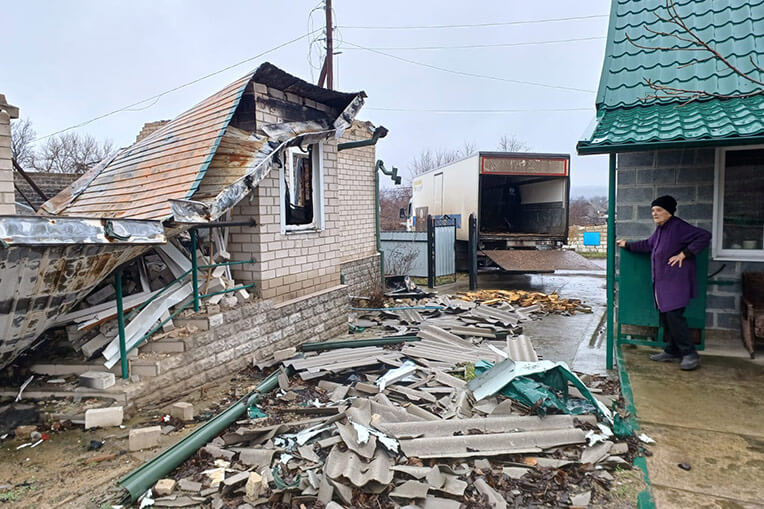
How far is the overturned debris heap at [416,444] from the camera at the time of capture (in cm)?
324

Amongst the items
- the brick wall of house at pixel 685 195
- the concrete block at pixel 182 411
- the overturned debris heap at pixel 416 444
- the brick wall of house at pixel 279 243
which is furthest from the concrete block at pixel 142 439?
the brick wall of house at pixel 685 195

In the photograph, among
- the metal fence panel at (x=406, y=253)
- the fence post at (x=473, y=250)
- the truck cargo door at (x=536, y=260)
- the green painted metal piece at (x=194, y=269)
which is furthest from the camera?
the metal fence panel at (x=406, y=253)

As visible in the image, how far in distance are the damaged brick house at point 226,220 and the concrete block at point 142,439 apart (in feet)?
2.88

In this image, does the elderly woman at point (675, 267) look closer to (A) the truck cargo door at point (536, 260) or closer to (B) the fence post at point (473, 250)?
(A) the truck cargo door at point (536, 260)

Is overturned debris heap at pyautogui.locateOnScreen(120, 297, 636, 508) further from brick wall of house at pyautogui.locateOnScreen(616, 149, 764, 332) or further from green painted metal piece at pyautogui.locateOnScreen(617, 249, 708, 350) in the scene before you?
brick wall of house at pyautogui.locateOnScreen(616, 149, 764, 332)

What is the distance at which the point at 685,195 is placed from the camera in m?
6.13

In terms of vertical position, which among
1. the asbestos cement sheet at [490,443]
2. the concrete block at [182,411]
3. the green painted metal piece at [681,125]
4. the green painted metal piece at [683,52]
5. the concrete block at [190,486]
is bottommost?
the concrete block at [190,486]

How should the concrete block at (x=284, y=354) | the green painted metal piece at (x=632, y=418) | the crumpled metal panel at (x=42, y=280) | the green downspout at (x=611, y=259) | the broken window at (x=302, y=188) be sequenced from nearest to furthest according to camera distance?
the green painted metal piece at (x=632, y=418), the crumpled metal panel at (x=42, y=280), the green downspout at (x=611, y=259), the concrete block at (x=284, y=354), the broken window at (x=302, y=188)

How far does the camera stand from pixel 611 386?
524cm

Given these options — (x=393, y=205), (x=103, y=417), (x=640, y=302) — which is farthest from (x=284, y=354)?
(x=393, y=205)

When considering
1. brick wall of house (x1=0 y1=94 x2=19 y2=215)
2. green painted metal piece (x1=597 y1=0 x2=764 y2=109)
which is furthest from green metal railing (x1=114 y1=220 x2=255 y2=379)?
green painted metal piece (x1=597 y1=0 x2=764 y2=109)

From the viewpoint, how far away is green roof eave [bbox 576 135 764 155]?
4.62 meters

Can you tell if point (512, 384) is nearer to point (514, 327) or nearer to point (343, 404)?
point (343, 404)

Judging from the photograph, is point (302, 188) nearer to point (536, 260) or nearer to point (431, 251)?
point (431, 251)
